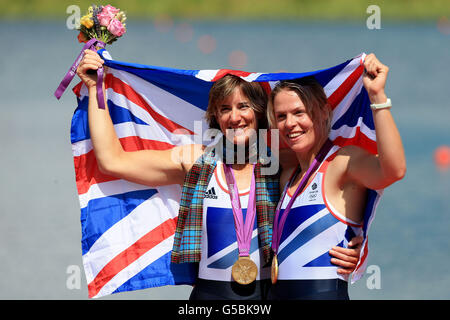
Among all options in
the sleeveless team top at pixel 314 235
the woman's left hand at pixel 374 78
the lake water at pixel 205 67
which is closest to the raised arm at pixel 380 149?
the woman's left hand at pixel 374 78

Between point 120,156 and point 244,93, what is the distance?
0.82 m

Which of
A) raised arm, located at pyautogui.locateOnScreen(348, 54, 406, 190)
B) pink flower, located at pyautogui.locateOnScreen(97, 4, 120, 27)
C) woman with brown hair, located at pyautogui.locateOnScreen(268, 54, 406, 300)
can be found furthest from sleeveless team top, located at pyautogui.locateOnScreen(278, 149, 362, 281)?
pink flower, located at pyautogui.locateOnScreen(97, 4, 120, 27)

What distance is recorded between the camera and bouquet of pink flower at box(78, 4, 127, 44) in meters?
3.78

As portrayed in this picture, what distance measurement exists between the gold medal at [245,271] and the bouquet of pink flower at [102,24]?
5.10 feet

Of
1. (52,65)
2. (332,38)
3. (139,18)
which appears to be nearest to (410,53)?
(332,38)

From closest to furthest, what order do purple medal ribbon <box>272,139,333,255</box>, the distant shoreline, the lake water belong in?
1. purple medal ribbon <box>272,139,333,255</box>
2. the lake water
3. the distant shoreline

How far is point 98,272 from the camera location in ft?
12.8

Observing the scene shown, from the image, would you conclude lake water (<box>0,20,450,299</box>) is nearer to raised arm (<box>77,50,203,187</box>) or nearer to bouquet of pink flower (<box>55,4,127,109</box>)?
raised arm (<box>77,50,203,187</box>)

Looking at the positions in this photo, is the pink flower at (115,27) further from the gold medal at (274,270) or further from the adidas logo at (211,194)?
the gold medal at (274,270)

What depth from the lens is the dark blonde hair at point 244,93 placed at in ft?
11.7

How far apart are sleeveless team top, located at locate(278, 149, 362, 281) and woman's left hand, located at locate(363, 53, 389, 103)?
49 cm

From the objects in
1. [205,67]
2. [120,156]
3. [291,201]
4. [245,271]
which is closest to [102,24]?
[120,156]
